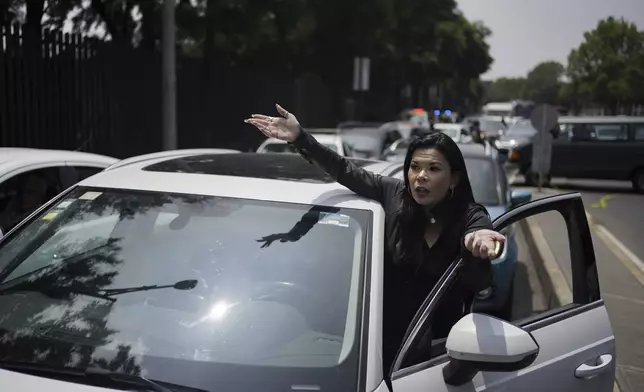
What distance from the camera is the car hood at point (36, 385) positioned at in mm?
2041

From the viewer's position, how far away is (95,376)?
211cm

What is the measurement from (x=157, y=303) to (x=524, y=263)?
777cm

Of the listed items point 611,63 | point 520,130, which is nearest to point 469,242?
point 611,63

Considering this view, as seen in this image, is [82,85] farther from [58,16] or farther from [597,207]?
[597,207]

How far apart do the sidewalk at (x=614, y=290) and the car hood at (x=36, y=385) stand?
373cm

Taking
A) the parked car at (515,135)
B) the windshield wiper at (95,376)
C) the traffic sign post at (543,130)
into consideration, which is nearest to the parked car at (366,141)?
the traffic sign post at (543,130)

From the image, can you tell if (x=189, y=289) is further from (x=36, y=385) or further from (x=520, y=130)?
(x=520, y=130)

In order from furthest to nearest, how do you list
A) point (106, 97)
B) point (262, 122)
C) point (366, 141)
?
point (366, 141) → point (106, 97) → point (262, 122)

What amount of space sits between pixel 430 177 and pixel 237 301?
0.85 m

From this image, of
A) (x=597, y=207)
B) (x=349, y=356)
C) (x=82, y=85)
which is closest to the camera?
(x=349, y=356)

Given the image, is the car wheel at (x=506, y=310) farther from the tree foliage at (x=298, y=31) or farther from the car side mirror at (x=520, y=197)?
the tree foliage at (x=298, y=31)

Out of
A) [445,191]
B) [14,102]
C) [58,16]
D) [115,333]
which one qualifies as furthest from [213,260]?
[58,16]

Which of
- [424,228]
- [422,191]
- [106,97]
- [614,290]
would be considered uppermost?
[106,97]

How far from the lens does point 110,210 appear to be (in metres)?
2.84
